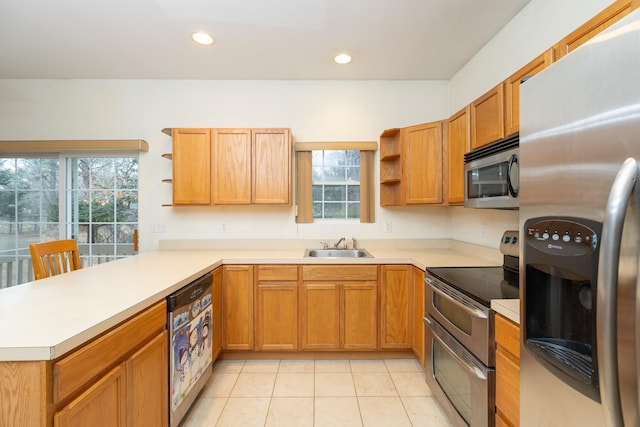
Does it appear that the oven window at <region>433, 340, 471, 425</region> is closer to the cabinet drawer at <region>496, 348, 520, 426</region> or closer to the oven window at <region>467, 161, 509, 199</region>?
the cabinet drawer at <region>496, 348, 520, 426</region>

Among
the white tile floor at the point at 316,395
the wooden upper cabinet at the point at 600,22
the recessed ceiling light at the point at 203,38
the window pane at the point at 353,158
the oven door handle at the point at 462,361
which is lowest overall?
the white tile floor at the point at 316,395

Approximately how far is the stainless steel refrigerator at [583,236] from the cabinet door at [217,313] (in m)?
1.96

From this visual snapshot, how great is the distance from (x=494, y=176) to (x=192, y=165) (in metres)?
2.51

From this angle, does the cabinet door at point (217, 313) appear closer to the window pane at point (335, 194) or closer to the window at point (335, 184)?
the window at point (335, 184)

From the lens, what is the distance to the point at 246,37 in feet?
7.44

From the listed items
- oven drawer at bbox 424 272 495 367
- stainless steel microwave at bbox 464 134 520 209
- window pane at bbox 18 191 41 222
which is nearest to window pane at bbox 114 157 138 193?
window pane at bbox 18 191 41 222

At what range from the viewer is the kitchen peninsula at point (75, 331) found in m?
0.85

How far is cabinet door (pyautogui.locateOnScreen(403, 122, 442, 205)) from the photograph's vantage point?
8.31ft

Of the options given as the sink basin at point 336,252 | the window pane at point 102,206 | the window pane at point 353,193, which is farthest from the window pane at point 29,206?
the window pane at point 353,193

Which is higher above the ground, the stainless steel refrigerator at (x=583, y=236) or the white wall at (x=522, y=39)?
the white wall at (x=522, y=39)

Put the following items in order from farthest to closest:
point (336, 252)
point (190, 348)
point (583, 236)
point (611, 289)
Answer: point (336, 252) < point (190, 348) < point (583, 236) < point (611, 289)

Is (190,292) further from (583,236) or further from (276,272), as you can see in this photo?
(583,236)

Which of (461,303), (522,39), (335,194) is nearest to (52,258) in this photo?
(335,194)

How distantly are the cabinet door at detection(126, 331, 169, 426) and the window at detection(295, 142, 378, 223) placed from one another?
6.27ft
